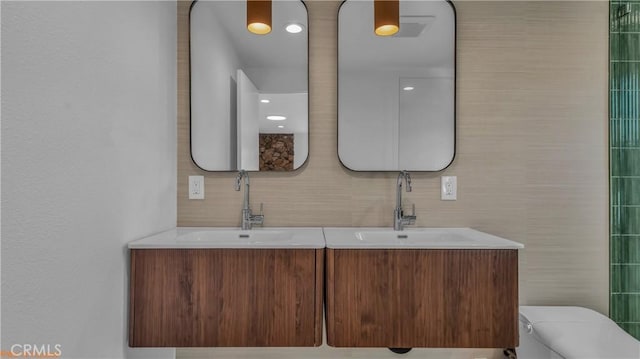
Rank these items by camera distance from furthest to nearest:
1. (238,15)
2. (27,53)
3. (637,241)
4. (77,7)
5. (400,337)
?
(238,15)
(637,241)
(400,337)
(77,7)
(27,53)

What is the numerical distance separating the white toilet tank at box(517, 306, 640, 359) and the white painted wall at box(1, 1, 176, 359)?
1577mm

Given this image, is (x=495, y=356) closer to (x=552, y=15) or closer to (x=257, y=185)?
(x=257, y=185)

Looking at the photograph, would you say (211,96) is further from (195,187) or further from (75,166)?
(75,166)

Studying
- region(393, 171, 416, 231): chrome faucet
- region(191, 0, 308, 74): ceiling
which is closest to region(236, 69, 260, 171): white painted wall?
region(191, 0, 308, 74): ceiling

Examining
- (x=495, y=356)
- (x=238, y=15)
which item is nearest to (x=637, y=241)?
(x=495, y=356)

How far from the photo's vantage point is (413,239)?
4.91 ft

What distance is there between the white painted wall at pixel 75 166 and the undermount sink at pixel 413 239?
0.73 meters

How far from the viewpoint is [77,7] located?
0.92 metres

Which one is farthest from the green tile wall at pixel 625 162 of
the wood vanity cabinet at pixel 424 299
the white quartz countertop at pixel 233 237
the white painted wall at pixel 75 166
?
the white painted wall at pixel 75 166

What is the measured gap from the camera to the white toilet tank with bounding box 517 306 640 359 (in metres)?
1.21

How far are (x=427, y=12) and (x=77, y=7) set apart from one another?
142cm

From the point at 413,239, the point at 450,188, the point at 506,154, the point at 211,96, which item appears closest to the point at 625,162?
the point at 506,154

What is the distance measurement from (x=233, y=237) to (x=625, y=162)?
1848 mm

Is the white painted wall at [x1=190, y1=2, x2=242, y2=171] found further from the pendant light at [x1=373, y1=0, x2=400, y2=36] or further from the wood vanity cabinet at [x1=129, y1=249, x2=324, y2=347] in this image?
the pendant light at [x1=373, y1=0, x2=400, y2=36]
